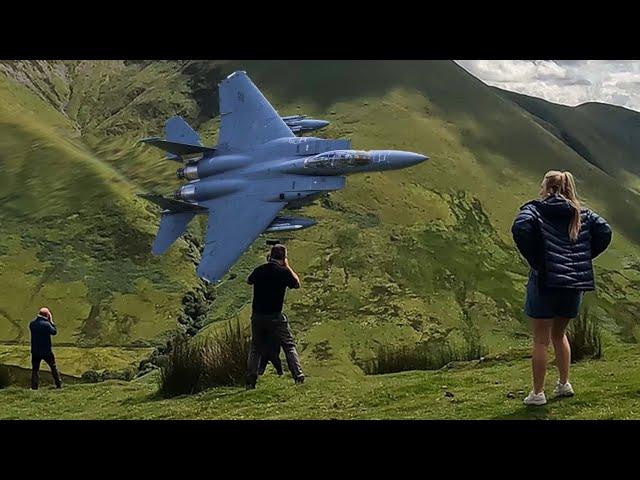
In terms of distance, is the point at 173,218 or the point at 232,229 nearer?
the point at 232,229

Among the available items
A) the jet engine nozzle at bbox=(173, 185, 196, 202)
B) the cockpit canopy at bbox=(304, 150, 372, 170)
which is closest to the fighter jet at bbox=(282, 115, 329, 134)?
the cockpit canopy at bbox=(304, 150, 372, 170)

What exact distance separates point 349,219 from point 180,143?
3223 centimetres

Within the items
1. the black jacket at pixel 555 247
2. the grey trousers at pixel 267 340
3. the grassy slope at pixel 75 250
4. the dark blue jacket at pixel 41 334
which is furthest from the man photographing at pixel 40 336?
the grassy slope at pixel 75 250

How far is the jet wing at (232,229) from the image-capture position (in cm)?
1088

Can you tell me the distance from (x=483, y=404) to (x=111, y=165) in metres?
44.7

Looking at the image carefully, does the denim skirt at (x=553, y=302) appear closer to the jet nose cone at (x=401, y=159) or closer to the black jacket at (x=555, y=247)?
the black jacket at (x=555, y=247)

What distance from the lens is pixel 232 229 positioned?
11.2 m

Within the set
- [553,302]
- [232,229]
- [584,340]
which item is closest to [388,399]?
[553,302]

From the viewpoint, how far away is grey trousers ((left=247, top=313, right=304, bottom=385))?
6844mm

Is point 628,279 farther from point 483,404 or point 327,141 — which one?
point 483,404

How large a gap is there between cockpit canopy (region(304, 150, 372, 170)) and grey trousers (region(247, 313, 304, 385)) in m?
4.18

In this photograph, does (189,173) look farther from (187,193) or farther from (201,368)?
(201,368)

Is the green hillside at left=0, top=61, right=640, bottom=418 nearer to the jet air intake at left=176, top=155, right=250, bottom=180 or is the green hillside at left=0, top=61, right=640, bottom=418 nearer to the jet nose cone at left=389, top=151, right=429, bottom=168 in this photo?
the jet air intake at left=176, top=155, right=250, bottom=180

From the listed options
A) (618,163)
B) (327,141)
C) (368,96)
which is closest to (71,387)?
(327,141)
